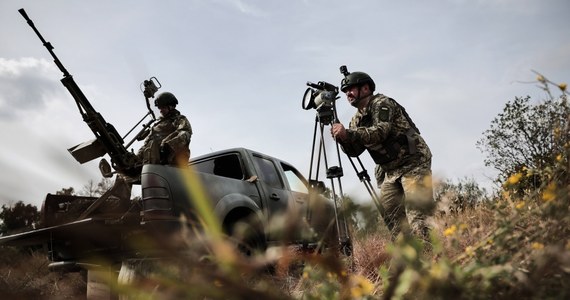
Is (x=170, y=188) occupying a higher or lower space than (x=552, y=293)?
higher

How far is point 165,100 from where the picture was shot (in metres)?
5.87

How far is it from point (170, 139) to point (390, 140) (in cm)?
279

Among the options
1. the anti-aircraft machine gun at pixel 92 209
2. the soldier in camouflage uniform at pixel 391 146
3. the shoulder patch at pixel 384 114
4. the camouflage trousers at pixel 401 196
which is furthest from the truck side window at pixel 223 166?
the shoulder patch at pixel 384 114

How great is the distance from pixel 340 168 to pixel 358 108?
70cm

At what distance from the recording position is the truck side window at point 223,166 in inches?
214

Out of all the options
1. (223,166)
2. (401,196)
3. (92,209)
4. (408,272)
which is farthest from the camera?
(223,166)

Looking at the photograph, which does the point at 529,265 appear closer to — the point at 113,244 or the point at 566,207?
the point at 566,207

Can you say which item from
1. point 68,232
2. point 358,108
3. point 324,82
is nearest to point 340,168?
point 358,108

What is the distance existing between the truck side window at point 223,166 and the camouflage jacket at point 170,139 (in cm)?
23

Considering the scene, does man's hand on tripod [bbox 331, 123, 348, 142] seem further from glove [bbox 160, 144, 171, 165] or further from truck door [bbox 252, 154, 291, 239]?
glove [bbox 160, 144, 171, 165]

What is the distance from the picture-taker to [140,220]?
373 cm

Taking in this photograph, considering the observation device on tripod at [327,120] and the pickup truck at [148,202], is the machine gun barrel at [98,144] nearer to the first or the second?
the pickup truck at [148,202]

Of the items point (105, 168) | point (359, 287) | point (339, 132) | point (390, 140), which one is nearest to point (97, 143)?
point (105, 168)

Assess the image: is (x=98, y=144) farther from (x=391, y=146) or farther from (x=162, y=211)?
(x=391, y=146)
